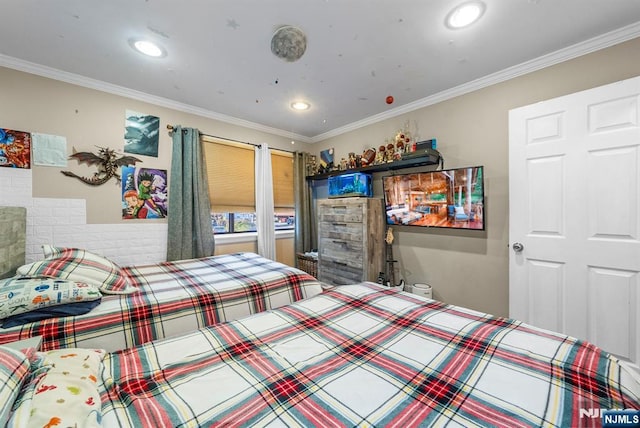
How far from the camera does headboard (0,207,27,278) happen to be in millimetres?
1761

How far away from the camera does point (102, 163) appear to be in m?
2.46

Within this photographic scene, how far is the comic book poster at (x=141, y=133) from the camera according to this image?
2.61 metres

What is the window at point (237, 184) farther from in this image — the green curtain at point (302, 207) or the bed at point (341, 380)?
the bed at point (341, 380)

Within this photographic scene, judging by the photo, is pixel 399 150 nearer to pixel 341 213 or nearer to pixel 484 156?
pixel 484 156

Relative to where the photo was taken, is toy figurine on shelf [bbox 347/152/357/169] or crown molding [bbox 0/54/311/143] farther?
toy figurine on shelf [bbox 347/152/357/169]

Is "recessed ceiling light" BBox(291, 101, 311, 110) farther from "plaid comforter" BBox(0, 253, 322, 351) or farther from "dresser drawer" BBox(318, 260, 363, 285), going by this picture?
"dresser drawer" BBox(318, 260, 363, 285)

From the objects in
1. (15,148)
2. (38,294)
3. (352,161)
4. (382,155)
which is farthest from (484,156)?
(15,148)

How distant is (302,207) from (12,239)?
3.01 m

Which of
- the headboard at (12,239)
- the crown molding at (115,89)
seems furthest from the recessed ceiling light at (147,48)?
the headboard at (12,239)

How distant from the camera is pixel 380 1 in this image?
149 centimetres

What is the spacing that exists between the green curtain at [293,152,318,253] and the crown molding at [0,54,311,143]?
0.74m

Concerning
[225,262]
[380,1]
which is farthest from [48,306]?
[380,1]

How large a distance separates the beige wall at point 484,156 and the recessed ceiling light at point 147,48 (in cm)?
257

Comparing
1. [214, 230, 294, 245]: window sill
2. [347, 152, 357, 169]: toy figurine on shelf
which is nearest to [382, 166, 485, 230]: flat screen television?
[347, 152, 357, 169]: toy figurine on shelf
